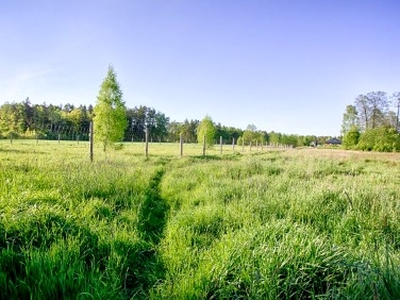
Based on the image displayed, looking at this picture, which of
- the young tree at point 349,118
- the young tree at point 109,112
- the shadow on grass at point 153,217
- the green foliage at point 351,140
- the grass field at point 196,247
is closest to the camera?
the grass field at point 196,247

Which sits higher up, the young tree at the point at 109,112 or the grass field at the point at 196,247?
the young tree at the point at 109,112

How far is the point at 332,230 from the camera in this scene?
13.5ft

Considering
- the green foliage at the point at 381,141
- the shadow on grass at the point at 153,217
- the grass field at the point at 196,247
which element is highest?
the green foliage at the point at 381,141

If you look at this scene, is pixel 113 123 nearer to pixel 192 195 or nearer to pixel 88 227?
pixel 192 195

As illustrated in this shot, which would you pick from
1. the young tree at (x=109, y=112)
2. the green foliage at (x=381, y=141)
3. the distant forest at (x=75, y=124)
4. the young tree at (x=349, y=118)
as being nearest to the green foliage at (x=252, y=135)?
the distant forest at (x=75, y=124)

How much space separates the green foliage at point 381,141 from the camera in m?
45.3

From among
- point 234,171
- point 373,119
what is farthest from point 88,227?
point 373,119

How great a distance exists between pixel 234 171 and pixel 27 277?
26.3 ft

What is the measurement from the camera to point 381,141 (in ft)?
152

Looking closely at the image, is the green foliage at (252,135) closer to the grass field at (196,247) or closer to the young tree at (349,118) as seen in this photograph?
the young tree at (349,118)

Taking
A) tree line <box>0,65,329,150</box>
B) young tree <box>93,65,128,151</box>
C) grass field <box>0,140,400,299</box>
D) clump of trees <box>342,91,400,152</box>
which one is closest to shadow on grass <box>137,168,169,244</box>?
grass field <box>0,140,400,299</box>

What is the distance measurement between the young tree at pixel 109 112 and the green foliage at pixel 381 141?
43.2 m

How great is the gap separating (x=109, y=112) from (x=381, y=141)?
4578 cm

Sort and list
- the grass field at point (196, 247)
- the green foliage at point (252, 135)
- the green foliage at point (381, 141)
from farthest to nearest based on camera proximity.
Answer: the green foliage at point (252, 135) < the green foliage at point (381, 141) < the grass field at point (196, 247)
